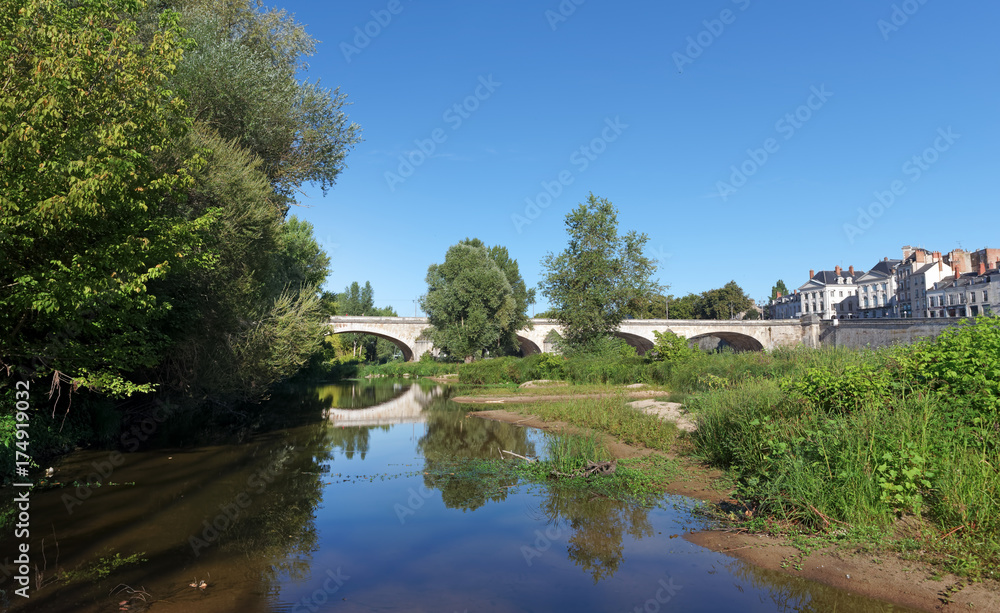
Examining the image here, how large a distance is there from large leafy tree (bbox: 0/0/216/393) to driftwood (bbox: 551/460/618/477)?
28.9ft

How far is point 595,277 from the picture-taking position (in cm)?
3866

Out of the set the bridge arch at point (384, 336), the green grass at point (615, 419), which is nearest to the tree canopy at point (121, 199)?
the green grass at point (615, 419)

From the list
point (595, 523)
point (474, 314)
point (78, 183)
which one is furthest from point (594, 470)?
point (474, 314)

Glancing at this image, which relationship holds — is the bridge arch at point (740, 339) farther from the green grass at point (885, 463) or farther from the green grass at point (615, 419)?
the green grass at point (885, 463)

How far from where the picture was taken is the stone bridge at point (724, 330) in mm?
57281

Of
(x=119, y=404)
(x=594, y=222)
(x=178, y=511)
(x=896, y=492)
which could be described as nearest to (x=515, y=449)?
(x=178, y=511)

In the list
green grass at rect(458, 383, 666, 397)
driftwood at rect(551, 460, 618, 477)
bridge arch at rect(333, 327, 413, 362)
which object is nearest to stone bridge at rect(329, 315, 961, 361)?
bridge arch at rect(333, 327, 413, 362)

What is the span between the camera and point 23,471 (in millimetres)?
10875

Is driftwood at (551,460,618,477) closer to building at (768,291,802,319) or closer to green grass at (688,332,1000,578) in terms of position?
green grass at (688,332,1000,578)

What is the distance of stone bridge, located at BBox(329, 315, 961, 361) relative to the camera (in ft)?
188

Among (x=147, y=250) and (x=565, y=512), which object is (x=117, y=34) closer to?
(x=147, y=250)

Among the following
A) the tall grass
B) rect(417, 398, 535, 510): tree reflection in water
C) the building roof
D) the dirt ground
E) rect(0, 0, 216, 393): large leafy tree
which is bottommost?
rect(417, 398, 535, 510): tree reflection in water

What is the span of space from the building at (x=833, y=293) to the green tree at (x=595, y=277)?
7769 centimetres

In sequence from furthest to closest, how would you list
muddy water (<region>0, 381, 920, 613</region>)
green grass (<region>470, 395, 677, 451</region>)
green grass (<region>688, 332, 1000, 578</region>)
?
green grass (<region>470, 395, 677, 451</region>) → green grass (<region>688, 332, 1000, 578</region>) → muddy water (<region>0, 381, 920, 613</region>)
